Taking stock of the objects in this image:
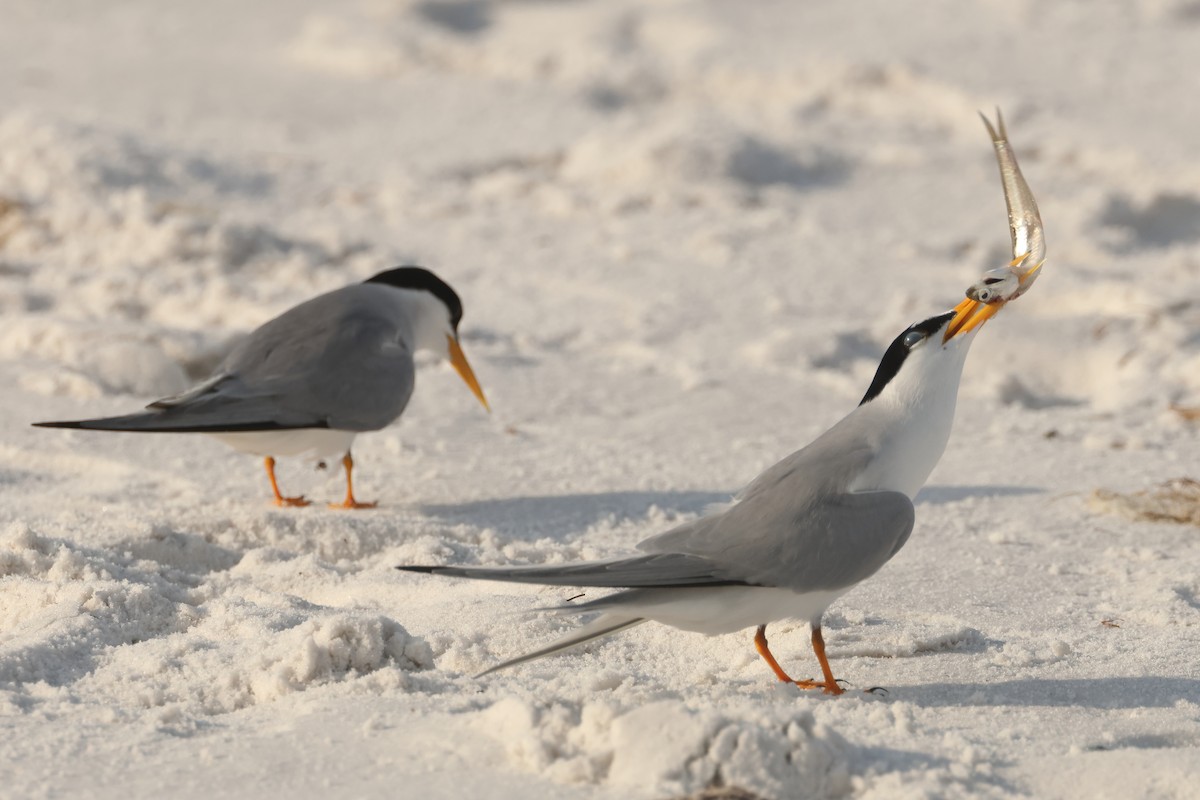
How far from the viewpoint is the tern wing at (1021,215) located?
3338 mm

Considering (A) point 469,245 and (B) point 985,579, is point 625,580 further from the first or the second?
(A) point 469,245

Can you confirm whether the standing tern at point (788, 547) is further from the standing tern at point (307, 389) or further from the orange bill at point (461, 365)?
the orange bill at point (461, 365)

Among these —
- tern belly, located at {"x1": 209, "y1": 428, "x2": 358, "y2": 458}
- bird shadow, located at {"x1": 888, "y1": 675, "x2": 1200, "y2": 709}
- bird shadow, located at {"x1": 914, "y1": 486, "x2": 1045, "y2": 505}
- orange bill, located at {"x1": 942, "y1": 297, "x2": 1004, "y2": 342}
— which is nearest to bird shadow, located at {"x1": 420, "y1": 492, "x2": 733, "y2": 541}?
tern belly, located at {"x1": 209, "y1": 428, "x2": 358, "y2": 458}

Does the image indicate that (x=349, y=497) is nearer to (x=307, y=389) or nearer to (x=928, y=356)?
(x=307, y=389)

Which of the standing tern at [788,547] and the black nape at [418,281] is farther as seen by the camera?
the black nape at [418,281]

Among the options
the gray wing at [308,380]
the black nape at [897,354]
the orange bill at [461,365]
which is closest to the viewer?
the black nape at [897,354]

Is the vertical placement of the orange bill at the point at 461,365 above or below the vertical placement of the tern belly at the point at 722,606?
above

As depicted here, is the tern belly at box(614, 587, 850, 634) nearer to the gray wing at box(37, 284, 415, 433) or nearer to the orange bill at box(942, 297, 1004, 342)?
the orange bill at box(942, 297, 1004, 342)

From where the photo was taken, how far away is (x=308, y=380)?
13.9ft

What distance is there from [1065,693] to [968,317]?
79cm

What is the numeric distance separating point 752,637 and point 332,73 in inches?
260

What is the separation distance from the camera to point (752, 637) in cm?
330

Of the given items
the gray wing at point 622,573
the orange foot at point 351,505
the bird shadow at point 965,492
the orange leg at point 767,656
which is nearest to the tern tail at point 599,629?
the gray wing at point 622,573

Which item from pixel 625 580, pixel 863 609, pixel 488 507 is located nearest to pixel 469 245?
pixel 488 507
